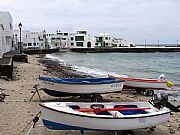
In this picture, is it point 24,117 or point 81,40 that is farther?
point 81,40

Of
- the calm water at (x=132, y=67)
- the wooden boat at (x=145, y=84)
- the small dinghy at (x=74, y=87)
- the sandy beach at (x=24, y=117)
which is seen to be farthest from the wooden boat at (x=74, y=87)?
the calm water at (x=132, y=67)

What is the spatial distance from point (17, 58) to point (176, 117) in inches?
1006

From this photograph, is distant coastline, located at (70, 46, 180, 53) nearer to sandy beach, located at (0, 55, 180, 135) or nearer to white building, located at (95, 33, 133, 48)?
white building, located at (95, 33, 133, 48)

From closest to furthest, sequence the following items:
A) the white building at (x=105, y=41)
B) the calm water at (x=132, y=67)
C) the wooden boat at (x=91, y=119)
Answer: the wooden boat at (x=91, y=119) < the calm water at (x=132, y=67) < the white building at (x=105, y=41)

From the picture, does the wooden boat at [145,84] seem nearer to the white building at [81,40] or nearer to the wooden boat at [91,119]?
the wooden boat at [91,119]

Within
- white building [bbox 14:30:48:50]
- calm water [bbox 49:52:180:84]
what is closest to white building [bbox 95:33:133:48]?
white building [bbox 14:30:48:50]

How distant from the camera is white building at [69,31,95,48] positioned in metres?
120

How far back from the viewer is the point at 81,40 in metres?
120

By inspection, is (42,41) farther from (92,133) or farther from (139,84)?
(92,133)

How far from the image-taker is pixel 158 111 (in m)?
8.53

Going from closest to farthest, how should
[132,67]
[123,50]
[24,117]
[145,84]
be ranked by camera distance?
[24,117]
[145,84]
[132,67]
[123,50]

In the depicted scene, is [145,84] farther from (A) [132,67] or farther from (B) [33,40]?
(B) [33,40]

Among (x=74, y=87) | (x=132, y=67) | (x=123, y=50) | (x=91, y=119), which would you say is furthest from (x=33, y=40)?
(x=91, y=119)

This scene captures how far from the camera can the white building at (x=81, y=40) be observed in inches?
4744
